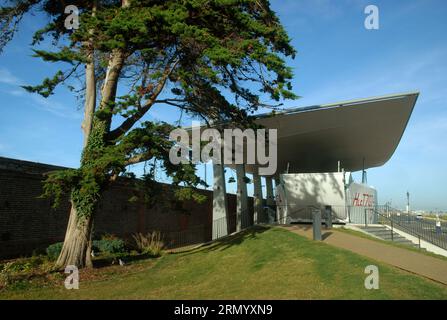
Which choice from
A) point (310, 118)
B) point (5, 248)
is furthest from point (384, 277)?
point (310, 118)

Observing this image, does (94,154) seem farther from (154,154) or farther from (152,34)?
(152,34)

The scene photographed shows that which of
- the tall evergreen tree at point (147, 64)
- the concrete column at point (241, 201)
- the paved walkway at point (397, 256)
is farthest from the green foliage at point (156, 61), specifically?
the concrete column at point (241, 201)

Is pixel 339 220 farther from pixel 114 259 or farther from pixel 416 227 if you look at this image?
pixel 114 259

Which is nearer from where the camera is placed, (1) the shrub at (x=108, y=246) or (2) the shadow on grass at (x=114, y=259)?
(2) the shadow on grass at (x=114, y=259)

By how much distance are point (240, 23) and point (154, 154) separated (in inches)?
200

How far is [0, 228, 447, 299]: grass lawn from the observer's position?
29.2 feet

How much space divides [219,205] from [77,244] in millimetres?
12649

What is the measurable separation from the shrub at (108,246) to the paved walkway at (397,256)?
796 centimetres

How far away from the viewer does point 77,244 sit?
13.2 m

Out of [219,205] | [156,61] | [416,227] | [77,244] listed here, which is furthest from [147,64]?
[416,227]

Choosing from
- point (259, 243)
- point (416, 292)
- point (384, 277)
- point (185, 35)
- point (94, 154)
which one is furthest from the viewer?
point (259, 243)

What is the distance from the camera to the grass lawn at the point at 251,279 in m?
8.91

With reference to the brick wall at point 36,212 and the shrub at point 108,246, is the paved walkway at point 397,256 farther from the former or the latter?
the shrub at point 108,246
